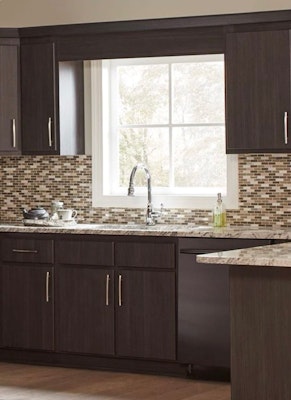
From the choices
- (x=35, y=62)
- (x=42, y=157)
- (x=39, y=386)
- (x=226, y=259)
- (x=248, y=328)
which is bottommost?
(x=39, y=386)

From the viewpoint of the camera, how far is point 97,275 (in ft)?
20.5

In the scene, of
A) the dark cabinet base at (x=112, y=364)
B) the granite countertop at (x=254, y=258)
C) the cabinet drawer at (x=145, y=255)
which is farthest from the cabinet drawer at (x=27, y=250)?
the granite countertop at (x=254, y=258)

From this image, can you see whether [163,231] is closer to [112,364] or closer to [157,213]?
[157,213]

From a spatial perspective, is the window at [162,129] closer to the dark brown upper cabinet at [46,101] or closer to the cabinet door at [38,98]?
the dark brown upper cabinet at [46,101]

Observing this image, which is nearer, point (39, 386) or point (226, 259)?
point (226, 259)

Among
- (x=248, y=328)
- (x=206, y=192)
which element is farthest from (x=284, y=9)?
(x=248, y=328)

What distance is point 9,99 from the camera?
666cm

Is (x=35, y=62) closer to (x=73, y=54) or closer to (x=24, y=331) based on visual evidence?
(x=73, y=54)

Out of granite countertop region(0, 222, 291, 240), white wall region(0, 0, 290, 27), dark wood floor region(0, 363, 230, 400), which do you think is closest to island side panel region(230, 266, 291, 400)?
dark wood floor region(0, 363, 230, 400)

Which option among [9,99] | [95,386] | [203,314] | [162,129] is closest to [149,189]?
[162,129]

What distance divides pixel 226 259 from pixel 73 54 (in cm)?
263

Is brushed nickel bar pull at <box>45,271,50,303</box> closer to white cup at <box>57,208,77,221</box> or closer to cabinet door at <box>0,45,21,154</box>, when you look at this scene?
white cup at <box>57,208,77,221</box>

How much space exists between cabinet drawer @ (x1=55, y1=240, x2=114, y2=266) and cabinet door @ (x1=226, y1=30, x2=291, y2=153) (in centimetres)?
100

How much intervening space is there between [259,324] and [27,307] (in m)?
2.41
